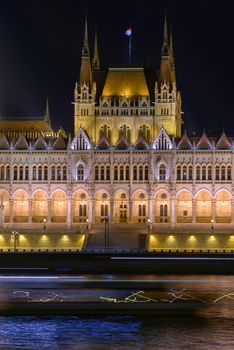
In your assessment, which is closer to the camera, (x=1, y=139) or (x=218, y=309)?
(x=218, y=309)

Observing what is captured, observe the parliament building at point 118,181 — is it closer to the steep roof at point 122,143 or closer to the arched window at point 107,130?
the steep roof at point 122,143

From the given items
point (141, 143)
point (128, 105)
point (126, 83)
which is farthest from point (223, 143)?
point (126, 83)

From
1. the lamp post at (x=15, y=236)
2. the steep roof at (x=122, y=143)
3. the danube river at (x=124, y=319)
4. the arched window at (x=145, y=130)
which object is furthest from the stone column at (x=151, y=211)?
the danube river at (x=124, y=319)

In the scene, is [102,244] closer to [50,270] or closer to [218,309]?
[50,270]

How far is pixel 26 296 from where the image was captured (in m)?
62.3

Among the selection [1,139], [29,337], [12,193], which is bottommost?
[29,337]

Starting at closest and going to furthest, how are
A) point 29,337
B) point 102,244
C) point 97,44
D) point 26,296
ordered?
1. point 29,337
2. point 26,296
3. point 102,244
4. point 97,44

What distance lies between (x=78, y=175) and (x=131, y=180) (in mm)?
8149

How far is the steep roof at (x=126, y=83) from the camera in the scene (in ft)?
480

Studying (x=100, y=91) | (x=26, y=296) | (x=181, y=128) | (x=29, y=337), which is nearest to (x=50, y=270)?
(x=26, y=296)

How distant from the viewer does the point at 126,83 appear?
147m

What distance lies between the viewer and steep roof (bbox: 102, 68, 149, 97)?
146250 mm

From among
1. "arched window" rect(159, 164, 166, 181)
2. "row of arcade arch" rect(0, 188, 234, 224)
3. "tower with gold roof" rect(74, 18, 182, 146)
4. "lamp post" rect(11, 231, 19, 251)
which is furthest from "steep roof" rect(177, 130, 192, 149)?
"lamp post" rect(11, 231, 19, 251)

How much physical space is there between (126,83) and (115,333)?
9952 cm
